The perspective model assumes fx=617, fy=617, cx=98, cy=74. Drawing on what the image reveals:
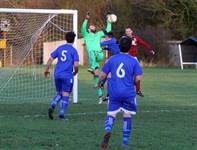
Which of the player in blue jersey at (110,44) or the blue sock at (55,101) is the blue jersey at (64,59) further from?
the player in blue jersey at (110,44)

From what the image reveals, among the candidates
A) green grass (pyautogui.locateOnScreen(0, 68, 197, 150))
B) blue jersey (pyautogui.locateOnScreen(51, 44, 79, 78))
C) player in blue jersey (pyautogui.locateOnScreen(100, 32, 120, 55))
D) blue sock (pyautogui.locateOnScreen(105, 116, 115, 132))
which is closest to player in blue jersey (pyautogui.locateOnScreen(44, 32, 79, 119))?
blue jersey (pyautogui.locateOnScreen(51, 44, 79, 78))

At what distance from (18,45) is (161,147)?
12774 mm

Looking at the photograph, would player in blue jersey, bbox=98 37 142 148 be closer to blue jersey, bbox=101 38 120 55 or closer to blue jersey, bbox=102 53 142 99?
blue jersey, bbox=102 53 142 99

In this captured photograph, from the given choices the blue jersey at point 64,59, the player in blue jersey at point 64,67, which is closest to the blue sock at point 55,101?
the player in blue jersey at point 64,67

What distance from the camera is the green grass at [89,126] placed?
10.1m

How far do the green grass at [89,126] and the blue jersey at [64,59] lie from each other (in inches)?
40.0

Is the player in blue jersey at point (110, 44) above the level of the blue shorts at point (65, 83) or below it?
above

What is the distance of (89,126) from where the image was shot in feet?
40.8

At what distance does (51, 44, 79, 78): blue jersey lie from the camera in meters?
13.5

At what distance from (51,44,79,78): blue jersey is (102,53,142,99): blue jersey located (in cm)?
378

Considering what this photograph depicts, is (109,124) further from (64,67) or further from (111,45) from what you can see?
(111,45)

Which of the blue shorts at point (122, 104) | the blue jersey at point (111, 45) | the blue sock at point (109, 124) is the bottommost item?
the blue sock at point (109, 124)

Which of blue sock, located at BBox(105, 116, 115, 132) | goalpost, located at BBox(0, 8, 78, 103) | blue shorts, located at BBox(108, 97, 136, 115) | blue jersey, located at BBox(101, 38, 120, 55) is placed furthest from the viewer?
goalpost, located at BBox(0, 8, 78, 103)

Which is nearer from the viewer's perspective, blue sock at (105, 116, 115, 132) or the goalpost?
blue sock at (105, 116, 115, 132)
